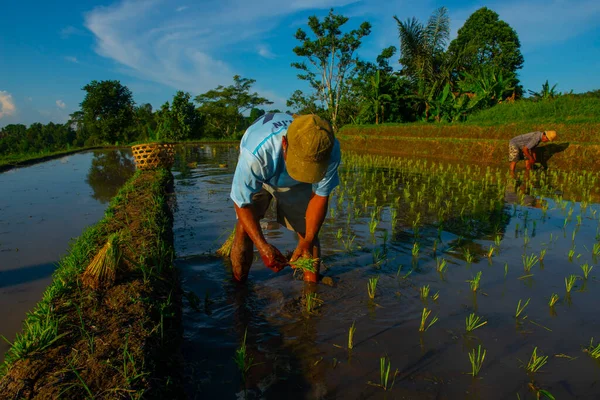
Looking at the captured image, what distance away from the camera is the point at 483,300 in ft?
8.73

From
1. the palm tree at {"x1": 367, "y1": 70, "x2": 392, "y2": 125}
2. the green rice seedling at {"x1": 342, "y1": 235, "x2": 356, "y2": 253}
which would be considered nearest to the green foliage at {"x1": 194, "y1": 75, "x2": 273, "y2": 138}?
the palm tree at {"x1": 367, "y1": 70, "x2": 392, "y2": 125}

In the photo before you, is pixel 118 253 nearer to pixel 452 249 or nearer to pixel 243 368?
pixel 243 368

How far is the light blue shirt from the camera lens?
2.21m

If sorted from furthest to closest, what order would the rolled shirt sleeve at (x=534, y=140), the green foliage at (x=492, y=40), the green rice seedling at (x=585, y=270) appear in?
the green foliage at (x=492, y=40) < the rolled shirt sleeve at (x=534, y=140) < the green rice seedling at (x=585, y=270)

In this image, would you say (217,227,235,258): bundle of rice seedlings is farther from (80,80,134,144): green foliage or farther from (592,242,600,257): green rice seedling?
(80,80,134,144): green foliage

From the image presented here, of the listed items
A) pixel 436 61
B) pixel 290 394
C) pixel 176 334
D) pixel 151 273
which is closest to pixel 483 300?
pixel 290 394

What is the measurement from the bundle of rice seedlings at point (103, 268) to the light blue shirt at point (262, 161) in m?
0.74

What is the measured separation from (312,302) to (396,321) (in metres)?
0.59

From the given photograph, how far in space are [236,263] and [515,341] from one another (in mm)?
1912

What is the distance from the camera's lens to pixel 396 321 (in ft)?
7.87

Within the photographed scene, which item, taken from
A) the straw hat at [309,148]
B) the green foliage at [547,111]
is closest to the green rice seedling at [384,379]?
the straw hat at [309,148]

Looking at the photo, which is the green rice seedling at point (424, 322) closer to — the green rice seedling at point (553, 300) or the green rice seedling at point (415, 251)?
the green rice seedling at point (553, 300)

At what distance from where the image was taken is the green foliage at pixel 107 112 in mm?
27922

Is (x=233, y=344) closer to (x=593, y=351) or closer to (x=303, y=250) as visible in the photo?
(x=303, y=250)
